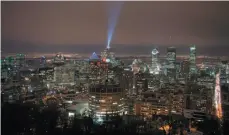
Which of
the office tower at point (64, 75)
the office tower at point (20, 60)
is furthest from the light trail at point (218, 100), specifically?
the office tower at point (64, 75)

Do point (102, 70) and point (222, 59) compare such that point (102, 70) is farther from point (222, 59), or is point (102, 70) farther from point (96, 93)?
point (222, 59)

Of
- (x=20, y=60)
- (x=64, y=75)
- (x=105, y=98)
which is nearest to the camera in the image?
(x=20, y=60)

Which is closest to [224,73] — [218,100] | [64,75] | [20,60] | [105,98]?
[218,100]

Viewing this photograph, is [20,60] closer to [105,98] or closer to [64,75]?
[105,98]

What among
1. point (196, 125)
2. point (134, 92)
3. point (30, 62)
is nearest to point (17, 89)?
point (30, 62)

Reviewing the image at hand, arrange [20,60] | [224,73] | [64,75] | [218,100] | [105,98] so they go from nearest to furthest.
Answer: [218,100] < [20,60] < [224,73] < [105,98] < [64,75]

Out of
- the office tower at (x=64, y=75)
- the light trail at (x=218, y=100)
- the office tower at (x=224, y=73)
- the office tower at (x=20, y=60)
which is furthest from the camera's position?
the office tower at (x=64, y=75)

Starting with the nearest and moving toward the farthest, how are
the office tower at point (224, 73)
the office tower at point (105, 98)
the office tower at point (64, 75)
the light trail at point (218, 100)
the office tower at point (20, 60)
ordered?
the light trail at point (218, 100), the office tower at point (20, 60), the office tower at point (224, 73), the office tower at point (105, 98), the office tower at point (64, 75)

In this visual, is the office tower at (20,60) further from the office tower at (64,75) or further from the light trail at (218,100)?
the light trail at (218,100)

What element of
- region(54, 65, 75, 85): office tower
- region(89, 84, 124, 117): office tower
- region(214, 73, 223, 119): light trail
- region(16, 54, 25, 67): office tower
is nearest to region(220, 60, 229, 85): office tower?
region(214, 73, 223, 119): light trail

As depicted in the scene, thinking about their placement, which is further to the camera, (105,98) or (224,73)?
(105,98)

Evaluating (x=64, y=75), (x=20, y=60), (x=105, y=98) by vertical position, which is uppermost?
(x=20, y=60)
